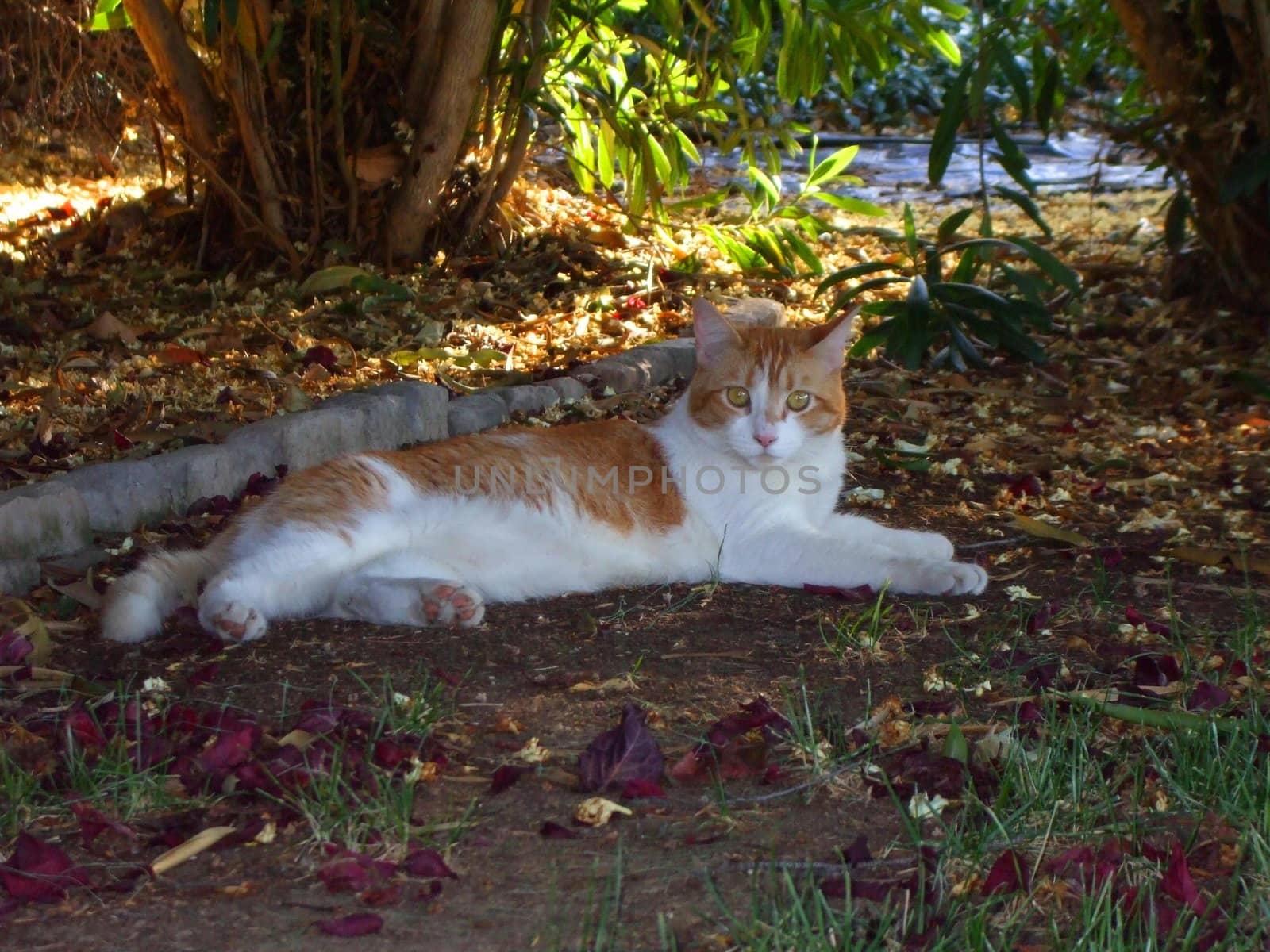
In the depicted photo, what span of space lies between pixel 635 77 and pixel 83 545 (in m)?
3.83

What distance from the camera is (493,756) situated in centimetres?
217

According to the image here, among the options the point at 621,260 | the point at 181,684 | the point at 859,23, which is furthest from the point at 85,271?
the point at 181,684

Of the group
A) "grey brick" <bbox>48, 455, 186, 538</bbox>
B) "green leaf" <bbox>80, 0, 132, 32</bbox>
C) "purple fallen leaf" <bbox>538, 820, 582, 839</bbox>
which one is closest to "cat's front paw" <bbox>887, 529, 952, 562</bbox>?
"purple fallen leaf" <bbox>538, 820, 582, 839</bbox>

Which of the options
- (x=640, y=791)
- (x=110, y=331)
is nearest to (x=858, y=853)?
(x=640, y=791)

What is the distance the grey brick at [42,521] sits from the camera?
9.89 ft

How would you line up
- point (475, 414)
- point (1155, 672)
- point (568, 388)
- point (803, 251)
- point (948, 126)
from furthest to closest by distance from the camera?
point (803, 251) → point (948, 126) → point (568, 388) → point (475, 414) → point (1155, 672)

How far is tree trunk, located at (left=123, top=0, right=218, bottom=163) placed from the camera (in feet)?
17.9

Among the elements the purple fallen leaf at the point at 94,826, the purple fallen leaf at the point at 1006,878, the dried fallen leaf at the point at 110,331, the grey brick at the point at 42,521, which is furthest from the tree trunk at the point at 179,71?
the purple fallen leaf at the point at 1006,878

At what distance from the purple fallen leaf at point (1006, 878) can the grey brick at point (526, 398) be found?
9.65 ft

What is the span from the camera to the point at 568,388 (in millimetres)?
4598

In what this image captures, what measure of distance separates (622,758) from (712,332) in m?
1.69

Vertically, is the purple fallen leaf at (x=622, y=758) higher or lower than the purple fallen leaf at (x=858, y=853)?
higher

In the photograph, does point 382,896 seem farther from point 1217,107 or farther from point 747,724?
point 1217,107

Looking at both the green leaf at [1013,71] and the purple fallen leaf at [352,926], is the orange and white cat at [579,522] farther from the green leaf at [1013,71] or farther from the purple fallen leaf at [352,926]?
the green leaf at [1013,71]
